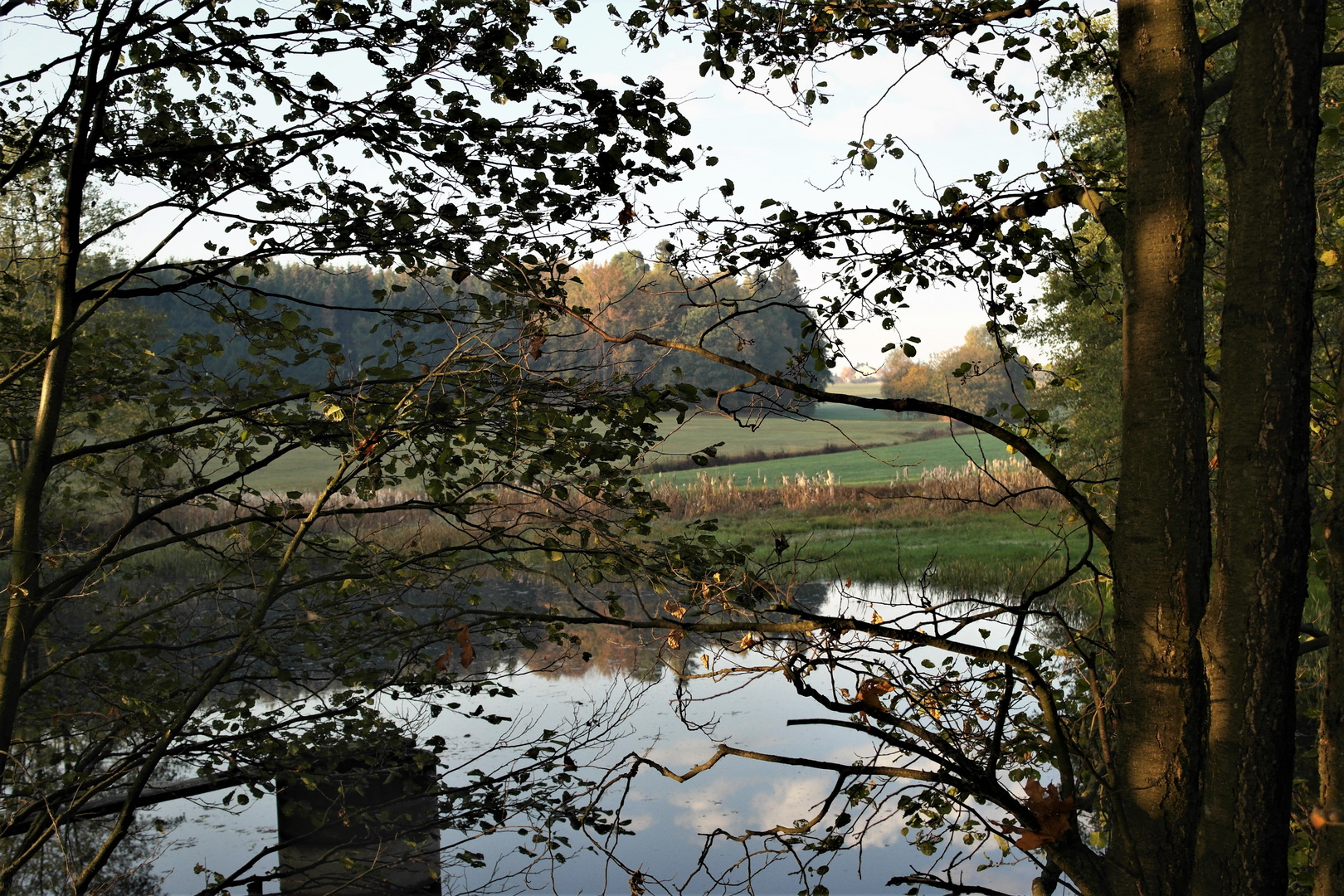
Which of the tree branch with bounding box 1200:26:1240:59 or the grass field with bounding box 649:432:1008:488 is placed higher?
the tree branch with bounding box 1200:26:1240:59

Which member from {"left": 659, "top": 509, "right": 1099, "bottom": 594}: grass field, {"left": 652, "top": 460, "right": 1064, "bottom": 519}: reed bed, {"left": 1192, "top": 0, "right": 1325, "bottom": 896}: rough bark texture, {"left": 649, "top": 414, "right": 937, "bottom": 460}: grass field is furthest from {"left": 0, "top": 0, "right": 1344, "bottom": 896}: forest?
{"left": 649, "top": 414, "right": 937, "bottom": 460}: grass field

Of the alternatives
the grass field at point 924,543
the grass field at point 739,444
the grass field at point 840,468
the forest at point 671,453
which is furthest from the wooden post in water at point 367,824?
the grass field at point 840,468

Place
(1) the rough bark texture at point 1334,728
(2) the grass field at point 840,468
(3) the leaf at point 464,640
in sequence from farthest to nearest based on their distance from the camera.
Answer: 1. (2) the grass field at point 840,468
2. (3) the leaf at point 464,640
3. (1) the rough bark texture at point 1334,728

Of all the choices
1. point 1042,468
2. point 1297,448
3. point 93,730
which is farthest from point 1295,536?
point 93,730

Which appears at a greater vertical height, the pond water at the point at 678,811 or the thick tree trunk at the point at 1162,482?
the thick tree trunk at the point at 1162,482

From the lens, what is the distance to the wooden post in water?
16.0ft

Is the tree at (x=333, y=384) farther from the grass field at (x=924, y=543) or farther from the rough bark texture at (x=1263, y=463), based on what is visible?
the grass field at (x=924, y=543)

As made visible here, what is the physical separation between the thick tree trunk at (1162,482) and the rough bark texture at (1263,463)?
8 centimetres

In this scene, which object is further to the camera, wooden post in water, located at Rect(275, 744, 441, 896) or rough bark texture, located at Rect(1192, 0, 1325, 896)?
wooden post in water, located at Rect(275, 744, 441, 896)

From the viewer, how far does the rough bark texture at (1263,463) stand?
9.88 feet

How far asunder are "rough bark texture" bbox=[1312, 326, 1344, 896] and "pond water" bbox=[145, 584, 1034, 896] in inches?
192

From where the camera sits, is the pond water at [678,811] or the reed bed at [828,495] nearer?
Answer: the pond water at [678,811]

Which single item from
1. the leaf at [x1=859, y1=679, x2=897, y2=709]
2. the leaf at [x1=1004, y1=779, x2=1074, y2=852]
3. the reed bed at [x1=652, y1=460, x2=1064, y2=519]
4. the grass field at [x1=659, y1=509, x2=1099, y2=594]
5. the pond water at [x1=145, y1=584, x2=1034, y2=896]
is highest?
the leaf at [x1=859, y1=679, x2=897, y2=709]

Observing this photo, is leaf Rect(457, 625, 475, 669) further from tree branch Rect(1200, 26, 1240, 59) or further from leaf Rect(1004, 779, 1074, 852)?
tree branch Rect(1200, 26, 1240, 59)
